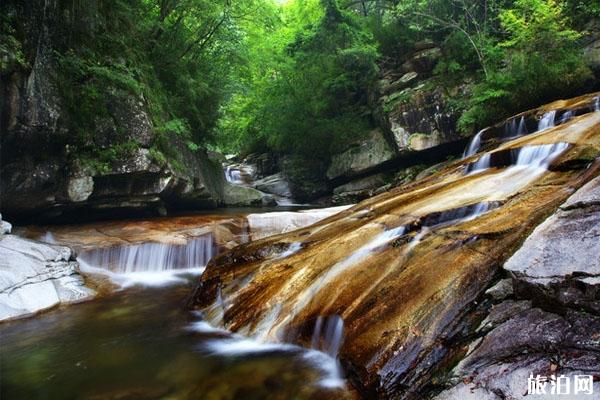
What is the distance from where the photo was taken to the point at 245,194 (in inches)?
629

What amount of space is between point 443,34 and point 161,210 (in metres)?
13.3

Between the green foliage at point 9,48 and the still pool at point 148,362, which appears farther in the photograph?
the green foliage at point 9,48

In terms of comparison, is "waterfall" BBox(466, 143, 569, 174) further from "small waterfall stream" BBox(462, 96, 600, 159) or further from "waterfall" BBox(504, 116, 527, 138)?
"waterfall" BBox(504, 116, 527, 138)

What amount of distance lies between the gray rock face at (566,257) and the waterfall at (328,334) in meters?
1.70

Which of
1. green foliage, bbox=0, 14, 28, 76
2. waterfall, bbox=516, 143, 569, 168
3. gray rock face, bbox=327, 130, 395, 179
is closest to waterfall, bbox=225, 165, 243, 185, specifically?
gray rock face, bbox=327, 130, 395, 179

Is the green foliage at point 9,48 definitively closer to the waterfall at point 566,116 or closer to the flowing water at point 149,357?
the flowing water at point 149,357

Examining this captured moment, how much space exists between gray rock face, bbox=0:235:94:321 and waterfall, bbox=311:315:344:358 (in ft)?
15.5

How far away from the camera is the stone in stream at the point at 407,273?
10.5 feet

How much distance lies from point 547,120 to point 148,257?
9.97 m

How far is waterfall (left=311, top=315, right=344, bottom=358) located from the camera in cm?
392

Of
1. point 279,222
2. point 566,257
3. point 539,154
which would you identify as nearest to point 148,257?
point 279,222

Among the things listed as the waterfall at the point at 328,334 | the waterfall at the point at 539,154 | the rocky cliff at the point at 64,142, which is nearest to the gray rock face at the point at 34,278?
the rocky cliff at the point at 64,142

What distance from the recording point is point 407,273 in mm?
4086

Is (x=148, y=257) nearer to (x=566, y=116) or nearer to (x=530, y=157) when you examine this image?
(x=530, y=157)
